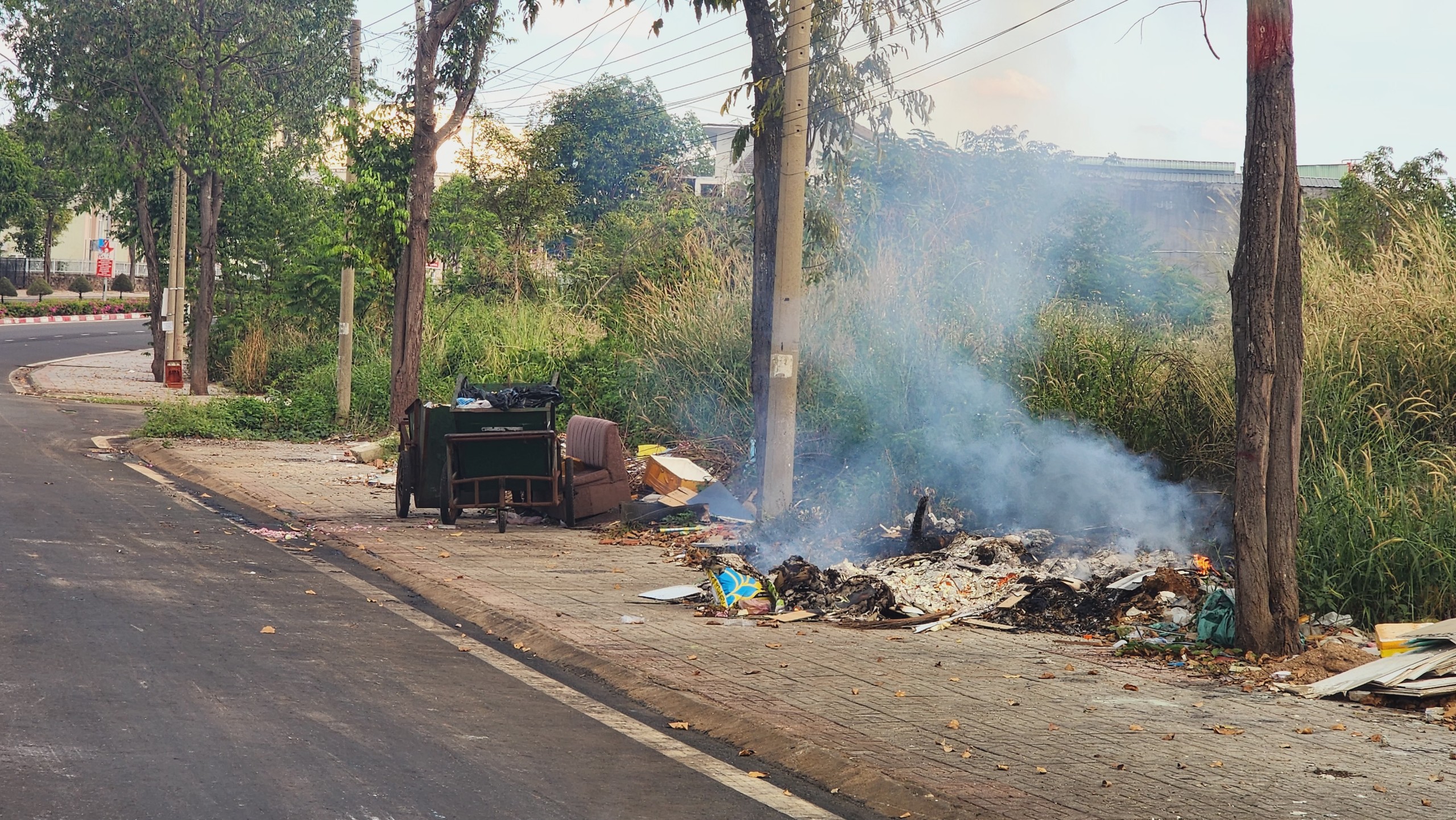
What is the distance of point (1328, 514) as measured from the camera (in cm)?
839

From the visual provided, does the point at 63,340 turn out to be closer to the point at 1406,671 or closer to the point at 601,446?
the point at 601,446

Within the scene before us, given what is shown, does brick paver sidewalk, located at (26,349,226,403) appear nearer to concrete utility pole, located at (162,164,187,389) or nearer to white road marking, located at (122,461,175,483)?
concrete utility pole, located at (162,164,187,389)

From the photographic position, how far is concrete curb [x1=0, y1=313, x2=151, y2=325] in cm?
5241

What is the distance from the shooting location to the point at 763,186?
44.2 ft

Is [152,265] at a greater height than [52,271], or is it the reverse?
[52,271]

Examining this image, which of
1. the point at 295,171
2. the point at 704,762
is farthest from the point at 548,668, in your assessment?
the point at 295,171

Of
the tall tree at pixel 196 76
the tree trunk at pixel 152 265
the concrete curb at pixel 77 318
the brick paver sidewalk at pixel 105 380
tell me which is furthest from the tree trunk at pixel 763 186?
the concrete curb at pixel 77 318

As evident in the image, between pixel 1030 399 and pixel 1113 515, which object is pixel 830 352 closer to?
pixel 1030 399

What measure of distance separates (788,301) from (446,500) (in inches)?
151

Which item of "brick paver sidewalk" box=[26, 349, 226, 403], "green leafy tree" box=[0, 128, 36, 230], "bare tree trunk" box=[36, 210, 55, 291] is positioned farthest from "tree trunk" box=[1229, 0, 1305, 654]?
"bare tree trunk" box=[36, 210, 55, 291]

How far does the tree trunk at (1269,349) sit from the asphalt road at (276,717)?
360 centimetres

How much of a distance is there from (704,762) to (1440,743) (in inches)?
130

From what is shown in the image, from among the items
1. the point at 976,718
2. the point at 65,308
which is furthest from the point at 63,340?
the point at 976,718

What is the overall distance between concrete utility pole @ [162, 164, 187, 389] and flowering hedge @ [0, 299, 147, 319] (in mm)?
29528
